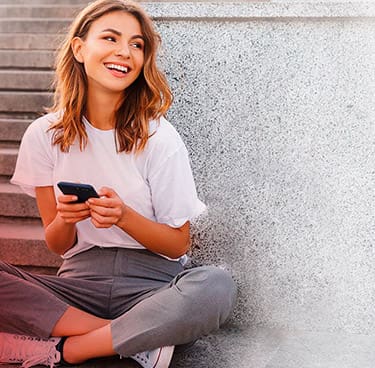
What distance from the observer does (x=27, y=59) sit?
5785 mm

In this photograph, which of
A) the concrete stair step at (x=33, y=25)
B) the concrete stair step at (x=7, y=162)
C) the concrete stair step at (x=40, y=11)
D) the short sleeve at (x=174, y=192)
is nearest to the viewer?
the short sleeve at (x=174, y=192)

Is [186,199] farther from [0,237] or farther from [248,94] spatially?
[0,237]

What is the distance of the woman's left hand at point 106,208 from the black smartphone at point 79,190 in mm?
21

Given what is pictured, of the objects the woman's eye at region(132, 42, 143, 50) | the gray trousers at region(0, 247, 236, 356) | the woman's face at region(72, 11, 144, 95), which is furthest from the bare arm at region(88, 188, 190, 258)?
the woman's eye at region(132, 42, 143, 50)

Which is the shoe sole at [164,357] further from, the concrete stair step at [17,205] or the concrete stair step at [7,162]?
the concrete stair step at [7,162]

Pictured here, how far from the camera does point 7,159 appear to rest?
15.5 feet

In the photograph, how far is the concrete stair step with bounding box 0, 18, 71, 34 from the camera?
20.7 feet

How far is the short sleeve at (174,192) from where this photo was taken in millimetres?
3043

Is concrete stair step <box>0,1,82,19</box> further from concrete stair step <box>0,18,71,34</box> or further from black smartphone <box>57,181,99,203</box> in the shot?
black smartphone <box>57,181,99,203</box>

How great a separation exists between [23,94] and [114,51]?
2.36m

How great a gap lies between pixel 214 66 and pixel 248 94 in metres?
0.21

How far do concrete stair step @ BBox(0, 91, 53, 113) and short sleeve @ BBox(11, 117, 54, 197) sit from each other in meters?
2.01

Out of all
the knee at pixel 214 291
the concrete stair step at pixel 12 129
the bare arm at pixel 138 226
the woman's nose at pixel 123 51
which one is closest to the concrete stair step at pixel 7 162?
the concrete stair step at pixel 12 129

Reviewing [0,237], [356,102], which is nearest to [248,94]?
[356,102]
